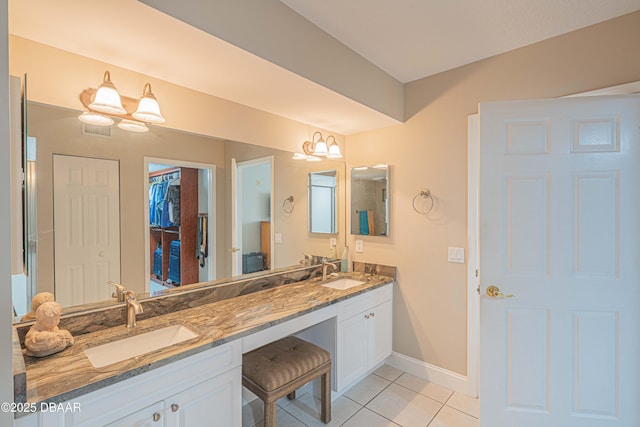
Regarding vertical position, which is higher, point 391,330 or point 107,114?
point 107,114

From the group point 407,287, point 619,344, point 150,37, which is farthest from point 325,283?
point 150,37

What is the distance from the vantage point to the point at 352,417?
205cm

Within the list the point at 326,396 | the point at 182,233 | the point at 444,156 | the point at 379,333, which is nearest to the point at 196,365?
the point at 182,233

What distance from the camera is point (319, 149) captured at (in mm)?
2676

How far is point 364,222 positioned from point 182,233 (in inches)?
67.6

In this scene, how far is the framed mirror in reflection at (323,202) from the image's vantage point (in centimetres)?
283

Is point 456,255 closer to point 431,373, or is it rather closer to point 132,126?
point 431,373

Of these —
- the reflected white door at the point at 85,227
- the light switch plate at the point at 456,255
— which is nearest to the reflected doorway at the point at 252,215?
the reflected white door at the point at 85,227

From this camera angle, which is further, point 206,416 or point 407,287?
point 407,287

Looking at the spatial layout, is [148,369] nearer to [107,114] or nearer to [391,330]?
[107,114]

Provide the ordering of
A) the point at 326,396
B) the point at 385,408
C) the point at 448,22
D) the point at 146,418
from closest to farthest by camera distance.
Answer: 1. the point at 146,418
2. the point at 448,22
3. the point at 326,396
4. the point at 385,408

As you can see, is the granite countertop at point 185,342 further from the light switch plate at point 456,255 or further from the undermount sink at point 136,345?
the light switch plate at point 456,255

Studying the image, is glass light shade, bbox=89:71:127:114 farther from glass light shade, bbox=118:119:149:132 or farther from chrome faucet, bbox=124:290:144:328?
chrome faucet, bbox=124:290:144:328

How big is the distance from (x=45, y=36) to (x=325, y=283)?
7.52ft
